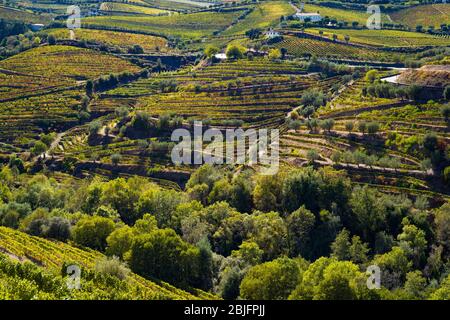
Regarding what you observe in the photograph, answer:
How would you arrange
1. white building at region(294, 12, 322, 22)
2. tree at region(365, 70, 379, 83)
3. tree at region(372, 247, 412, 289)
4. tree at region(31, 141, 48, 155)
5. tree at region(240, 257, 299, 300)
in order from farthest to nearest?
white building at region(294, 12, 322, 22) < tree at region(365, 70, 379, 83) < tree at region(31, 141, 48, 155) < tree at region(372, 247, 412, 289) < tree at region(240, 257, 299, 300)

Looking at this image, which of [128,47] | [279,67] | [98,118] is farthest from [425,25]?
[98,118]

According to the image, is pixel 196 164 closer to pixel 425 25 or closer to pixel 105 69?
Answer: pixel 105 69

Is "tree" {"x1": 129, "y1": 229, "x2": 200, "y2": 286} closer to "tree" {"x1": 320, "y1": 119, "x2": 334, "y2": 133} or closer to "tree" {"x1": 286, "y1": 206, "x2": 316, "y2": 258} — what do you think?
"tree" {"x1": 286, "y1": 206, "x2": 316, "y2": 258}

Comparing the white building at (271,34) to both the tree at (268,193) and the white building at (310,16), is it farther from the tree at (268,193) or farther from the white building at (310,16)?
the tree at (268,193)

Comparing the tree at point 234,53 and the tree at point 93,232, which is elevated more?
the tree at point 234,53

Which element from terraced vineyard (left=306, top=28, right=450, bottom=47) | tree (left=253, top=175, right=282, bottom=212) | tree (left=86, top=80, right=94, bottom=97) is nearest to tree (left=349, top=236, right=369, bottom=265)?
tree (left=253, top=175, right=282, bottom=212)

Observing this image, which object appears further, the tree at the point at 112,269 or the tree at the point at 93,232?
the tree at the point at 93,232

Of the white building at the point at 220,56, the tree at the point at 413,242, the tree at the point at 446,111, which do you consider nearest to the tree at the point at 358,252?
the tree at the point at 413,242
